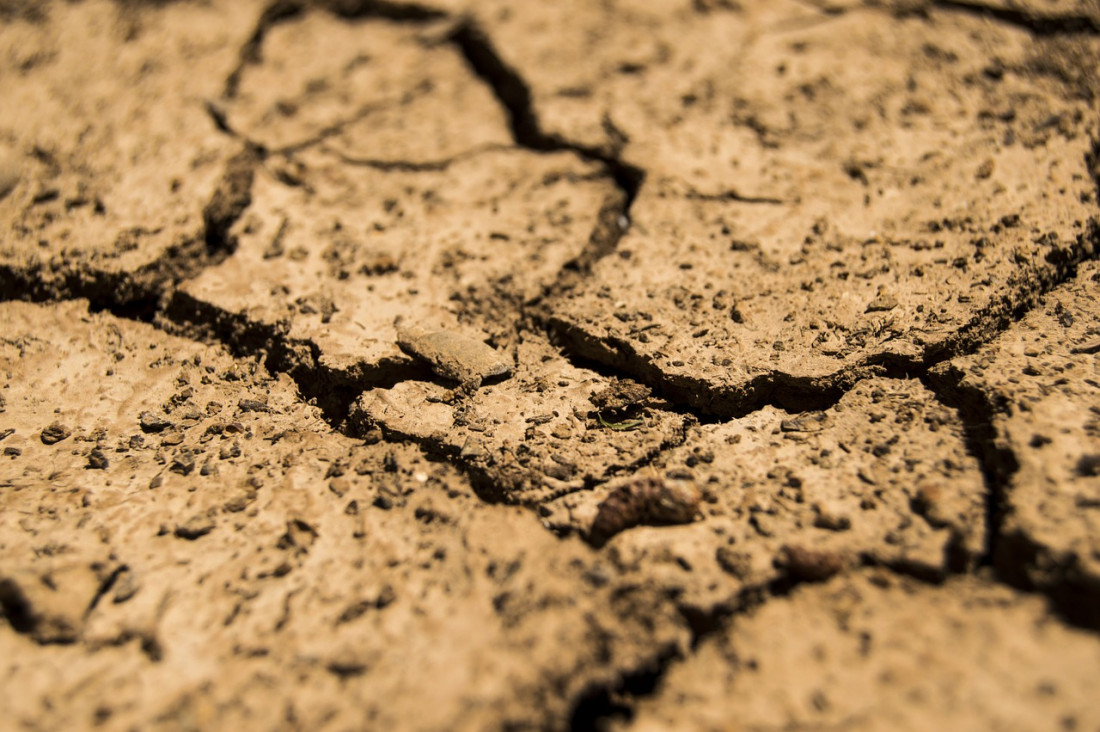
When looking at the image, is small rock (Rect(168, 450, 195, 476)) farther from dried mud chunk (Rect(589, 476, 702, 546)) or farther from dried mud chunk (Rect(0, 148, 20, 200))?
dried mud chunk (Rect(0, 148, 20, 200))

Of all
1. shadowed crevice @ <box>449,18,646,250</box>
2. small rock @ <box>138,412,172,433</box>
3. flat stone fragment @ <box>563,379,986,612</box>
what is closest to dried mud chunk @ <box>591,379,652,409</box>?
flat stone fragment @ <box>563,379,986,612</box>

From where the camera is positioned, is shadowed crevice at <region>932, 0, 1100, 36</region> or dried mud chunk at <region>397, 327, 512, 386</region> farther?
shadowed crevice at <region>932, 0, 1100, 36</region>

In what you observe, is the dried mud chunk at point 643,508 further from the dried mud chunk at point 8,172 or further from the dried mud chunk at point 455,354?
the dried mud chunk at point 8,172

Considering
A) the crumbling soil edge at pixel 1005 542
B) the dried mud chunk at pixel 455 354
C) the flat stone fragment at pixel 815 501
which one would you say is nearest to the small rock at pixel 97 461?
the dried mud chunk at pixel 455 354

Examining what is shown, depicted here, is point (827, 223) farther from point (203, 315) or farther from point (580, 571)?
point (203, 315)

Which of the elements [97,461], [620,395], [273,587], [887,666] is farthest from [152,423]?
[887,666]

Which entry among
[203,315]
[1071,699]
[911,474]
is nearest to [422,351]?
[203,315]
